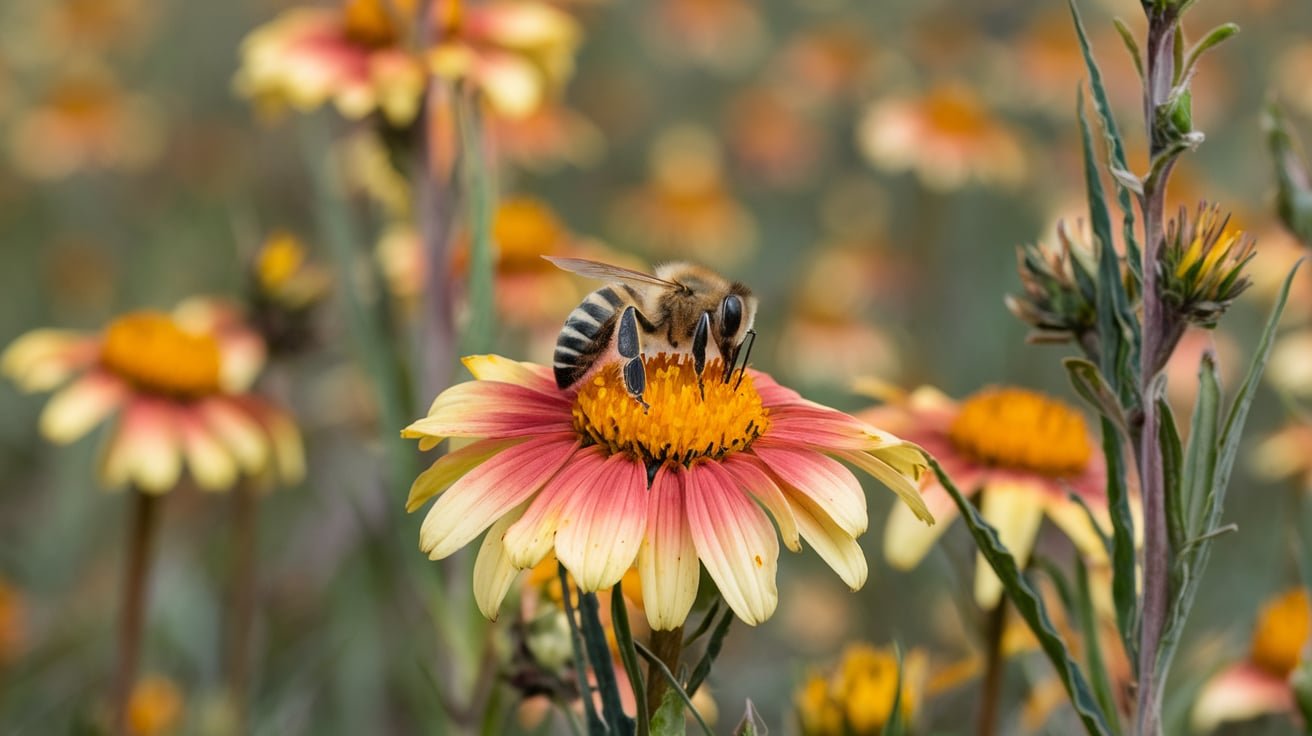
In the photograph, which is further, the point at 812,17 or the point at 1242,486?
the point at 812,17

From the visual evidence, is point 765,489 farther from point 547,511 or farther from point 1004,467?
point 1004,467

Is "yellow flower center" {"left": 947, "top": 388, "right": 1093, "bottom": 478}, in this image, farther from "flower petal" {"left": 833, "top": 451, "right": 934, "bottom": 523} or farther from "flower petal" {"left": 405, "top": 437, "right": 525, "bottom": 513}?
"flower petal" {"left": 405, "top": 437, "right": 525, "bottom": 513}

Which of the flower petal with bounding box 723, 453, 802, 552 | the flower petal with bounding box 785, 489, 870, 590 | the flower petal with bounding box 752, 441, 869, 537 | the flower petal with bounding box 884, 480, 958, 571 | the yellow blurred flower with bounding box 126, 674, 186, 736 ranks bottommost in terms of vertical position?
the yellow blurred flower with bounding box 126, 674, 186, 736

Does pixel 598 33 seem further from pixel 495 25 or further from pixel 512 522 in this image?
pixel 512 522

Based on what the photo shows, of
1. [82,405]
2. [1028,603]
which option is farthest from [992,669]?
[82,405]

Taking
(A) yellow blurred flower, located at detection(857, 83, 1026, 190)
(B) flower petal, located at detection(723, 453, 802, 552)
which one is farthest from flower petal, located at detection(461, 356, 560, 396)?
(A) yellow blurred flower, located at detection(857, 83, 1026, 190)

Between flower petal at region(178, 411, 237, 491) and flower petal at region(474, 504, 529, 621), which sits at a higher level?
flower petal at region(474, 504, 529, 621)

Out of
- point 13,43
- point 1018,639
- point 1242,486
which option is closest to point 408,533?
point 1018,639
